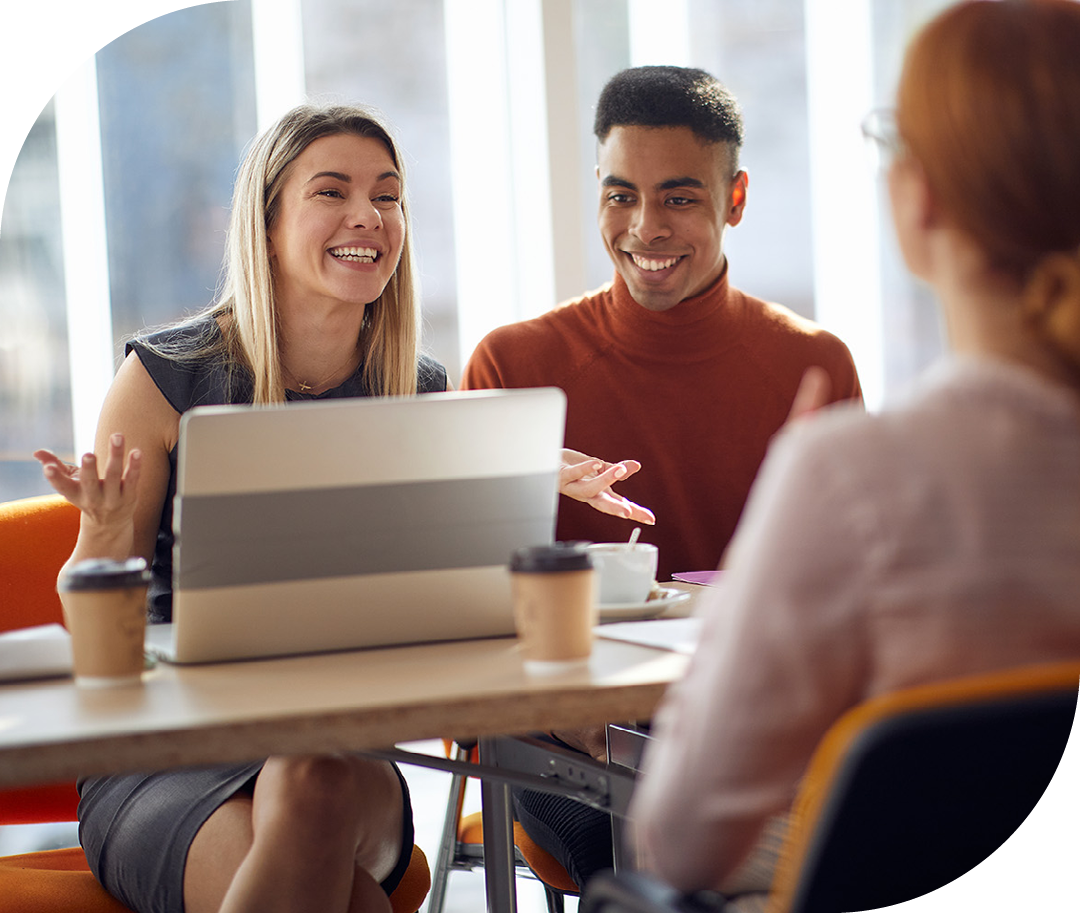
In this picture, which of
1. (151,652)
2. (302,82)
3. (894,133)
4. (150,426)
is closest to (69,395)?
(302,82)

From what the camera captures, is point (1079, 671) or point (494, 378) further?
point (494, 378)

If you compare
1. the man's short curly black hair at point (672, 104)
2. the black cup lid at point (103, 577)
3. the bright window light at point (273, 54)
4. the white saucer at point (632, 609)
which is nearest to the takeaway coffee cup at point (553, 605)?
the white saucer at point (632, 609)

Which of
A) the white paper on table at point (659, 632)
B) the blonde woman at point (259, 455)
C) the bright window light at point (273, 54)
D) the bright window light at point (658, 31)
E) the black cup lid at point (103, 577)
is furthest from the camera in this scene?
the bright window light at point (658, 31)

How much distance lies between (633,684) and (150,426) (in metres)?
0.99

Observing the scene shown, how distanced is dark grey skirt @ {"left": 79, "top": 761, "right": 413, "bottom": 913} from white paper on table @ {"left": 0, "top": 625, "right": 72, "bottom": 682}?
0.29m

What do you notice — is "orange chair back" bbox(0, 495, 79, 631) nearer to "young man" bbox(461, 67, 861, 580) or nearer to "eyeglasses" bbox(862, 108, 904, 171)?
"young man" bbox(461, 67, 861, 580)

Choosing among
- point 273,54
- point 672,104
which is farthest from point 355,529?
point 273,54

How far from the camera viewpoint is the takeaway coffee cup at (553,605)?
1042 millimetres

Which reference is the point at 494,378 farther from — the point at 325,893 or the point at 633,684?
the point at 633,684

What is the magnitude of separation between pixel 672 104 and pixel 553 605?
5.29 ft

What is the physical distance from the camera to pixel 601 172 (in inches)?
97.9

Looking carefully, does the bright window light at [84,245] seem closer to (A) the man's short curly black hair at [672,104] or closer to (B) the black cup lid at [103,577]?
(A) the man's short curly black hair at [672,104]

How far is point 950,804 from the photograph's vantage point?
2.01ft

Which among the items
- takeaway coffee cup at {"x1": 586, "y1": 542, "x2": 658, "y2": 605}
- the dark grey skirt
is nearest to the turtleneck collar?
takeaway coffee cup at {"x1": 586, "y1": 542, "x2": 658, "y2": 605}
